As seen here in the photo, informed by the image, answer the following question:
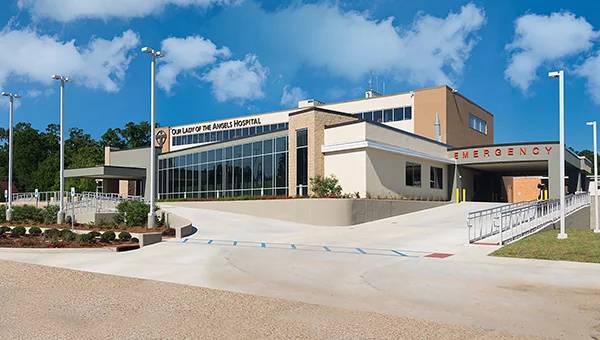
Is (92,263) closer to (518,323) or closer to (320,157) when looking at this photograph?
(518,323)

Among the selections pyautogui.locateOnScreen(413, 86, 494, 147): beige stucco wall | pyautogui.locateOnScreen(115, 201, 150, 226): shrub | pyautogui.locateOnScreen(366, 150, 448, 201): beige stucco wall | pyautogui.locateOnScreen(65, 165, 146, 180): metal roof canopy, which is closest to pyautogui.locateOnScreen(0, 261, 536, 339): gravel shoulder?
pyautogui.locateOnScreen(115, 201, 150, 226): shrub

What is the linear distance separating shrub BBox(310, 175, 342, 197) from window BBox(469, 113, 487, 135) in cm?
2633

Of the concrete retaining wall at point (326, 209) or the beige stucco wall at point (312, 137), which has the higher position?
the beige stucco wall at point (312, 137)

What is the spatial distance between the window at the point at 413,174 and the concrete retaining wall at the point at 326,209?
5.79ft

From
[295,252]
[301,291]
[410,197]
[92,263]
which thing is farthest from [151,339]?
[410,197]

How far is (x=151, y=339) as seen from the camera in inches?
254

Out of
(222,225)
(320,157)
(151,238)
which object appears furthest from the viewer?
(320,157)

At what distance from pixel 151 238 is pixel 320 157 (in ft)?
50.8

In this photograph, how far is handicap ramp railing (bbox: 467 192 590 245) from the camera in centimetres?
1831

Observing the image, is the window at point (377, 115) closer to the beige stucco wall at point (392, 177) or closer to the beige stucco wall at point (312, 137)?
the beige stucco wall at point (392, 177)

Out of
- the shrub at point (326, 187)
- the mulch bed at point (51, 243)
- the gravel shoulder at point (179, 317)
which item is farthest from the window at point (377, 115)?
the gravel shoulder at point (179, 317)

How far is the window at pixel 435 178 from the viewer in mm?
37209

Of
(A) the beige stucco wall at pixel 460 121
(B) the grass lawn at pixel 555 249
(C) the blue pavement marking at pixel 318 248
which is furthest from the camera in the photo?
(A) the beige stucco wall at pixel 460 121

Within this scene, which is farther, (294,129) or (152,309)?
(294,129)
